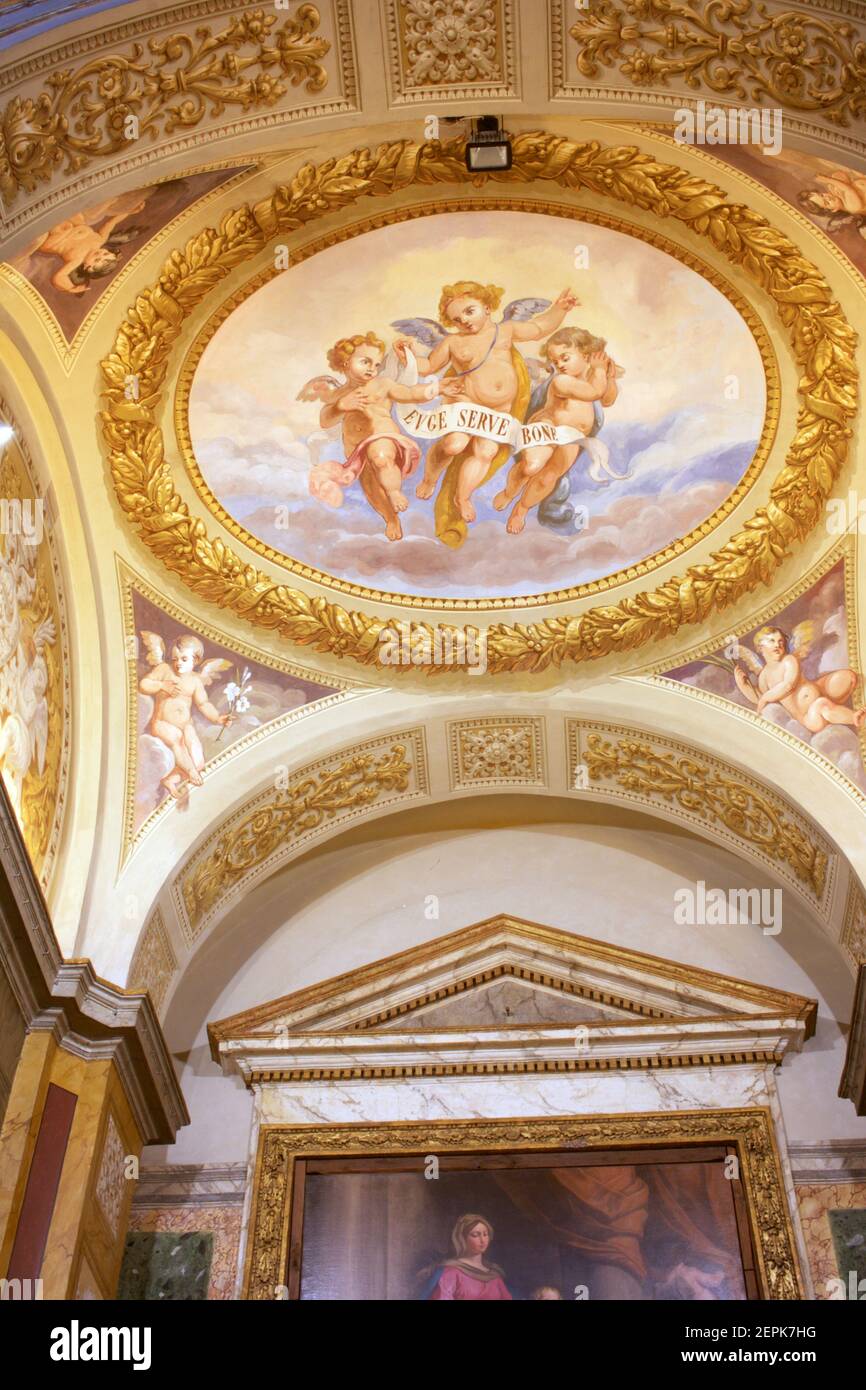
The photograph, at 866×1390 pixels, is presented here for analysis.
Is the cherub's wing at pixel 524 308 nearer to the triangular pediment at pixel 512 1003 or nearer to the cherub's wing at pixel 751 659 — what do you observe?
the cherub's wing at pixel 751 659

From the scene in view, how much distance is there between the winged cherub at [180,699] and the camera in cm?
1189

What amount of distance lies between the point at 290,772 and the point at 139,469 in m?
2.84

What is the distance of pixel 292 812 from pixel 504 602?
2.63 m

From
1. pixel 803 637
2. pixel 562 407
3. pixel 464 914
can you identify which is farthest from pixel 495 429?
pixel 464 914

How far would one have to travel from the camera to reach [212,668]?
12133 mm

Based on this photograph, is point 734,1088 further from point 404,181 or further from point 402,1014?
point 404,181

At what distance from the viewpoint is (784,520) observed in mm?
11531

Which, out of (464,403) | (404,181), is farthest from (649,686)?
(404,181)

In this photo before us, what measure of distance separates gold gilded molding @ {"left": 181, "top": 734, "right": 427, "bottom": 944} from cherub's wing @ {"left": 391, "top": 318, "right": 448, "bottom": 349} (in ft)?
11.2

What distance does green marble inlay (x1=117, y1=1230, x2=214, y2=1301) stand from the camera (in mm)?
10797

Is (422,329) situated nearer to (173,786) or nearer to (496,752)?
(496,752)

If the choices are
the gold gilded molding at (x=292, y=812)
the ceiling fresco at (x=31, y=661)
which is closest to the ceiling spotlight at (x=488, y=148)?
the ceiling fresco at (x=31, y=661)

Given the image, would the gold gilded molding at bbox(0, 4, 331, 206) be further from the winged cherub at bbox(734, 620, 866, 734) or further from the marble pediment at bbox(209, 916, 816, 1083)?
the marble pediment at bbox(209, 916, 816, 1083)

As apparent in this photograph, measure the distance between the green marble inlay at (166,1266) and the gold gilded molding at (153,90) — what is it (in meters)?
7.60
